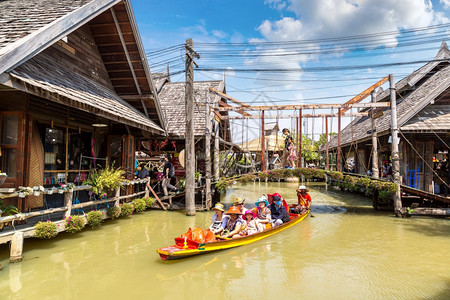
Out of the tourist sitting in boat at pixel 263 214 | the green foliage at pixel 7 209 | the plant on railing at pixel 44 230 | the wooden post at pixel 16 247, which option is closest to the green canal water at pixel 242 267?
the wooden post at pixel 16 247

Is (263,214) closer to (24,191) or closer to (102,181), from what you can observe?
(102,181)

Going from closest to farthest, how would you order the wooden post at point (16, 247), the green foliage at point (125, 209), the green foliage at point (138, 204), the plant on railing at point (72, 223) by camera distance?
1. the wooden post at point (16, 247)
2. the plant on railing at point (72, 223)
3. the green foliage at point (125, 209)
4. the green foliage at point (138, 204)

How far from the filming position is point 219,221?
8617 mm

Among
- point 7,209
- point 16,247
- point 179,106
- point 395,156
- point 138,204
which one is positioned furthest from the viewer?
point 179,106

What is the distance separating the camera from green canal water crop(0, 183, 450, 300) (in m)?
5.69

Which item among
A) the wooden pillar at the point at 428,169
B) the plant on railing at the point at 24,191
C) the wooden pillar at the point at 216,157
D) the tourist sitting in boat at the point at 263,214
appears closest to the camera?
the plant on railing at the point at 24,191

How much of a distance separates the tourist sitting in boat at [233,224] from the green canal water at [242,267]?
0.46 m

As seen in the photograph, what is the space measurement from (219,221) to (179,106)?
11.6 meters

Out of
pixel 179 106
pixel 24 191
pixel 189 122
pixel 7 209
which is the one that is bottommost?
pixel 7 209

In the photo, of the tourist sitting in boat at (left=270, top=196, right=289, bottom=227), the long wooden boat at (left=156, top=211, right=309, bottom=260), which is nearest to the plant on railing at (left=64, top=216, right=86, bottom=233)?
the long wooden boat at (left=156, top=211, right=309, bottom=260)

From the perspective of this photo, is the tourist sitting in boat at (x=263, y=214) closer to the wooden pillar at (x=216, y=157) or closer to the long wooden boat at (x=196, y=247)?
the long wooden boat at (x=196, y=247)

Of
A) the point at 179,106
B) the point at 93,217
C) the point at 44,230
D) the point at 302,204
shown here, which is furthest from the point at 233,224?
the point at 179,106

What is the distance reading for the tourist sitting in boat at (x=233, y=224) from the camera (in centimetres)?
832

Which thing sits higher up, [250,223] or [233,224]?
[233,224]
